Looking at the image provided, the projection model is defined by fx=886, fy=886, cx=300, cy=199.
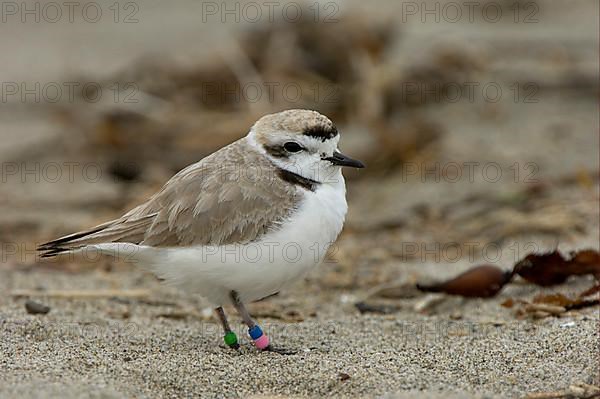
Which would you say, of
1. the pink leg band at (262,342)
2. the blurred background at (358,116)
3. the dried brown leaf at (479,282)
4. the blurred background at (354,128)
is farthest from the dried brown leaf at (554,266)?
the pink leg band at (262,342)

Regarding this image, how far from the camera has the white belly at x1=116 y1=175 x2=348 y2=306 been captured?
13.7 ft

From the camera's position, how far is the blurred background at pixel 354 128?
6.12 metres

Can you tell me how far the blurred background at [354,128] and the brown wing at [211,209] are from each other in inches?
34.0

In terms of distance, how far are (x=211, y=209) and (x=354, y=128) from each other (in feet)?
13.4

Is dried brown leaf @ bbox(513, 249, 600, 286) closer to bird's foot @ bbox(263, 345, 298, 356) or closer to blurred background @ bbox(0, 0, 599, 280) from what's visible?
blurred background @ bbox(0, 0, 599, 280)

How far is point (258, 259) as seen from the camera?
4.15m

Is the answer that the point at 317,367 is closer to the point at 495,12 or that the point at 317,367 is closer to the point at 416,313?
the point at 416,313

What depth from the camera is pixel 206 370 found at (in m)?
3.87

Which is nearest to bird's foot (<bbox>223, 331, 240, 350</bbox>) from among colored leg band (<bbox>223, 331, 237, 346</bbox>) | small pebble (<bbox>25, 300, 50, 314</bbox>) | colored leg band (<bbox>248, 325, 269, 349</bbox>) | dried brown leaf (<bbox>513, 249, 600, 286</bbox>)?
colored leg band (<bbox>223, 331, 237, 346</bbox>)

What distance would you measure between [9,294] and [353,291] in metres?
2.12

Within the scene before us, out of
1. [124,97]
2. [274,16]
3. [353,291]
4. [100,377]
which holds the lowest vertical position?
[353,291]

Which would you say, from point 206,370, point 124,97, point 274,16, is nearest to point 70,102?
point 124,97

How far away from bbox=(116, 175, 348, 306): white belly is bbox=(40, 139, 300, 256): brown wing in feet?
0.19

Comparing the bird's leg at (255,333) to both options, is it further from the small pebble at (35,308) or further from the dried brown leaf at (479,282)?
the dried brown leaf at (479,282)
